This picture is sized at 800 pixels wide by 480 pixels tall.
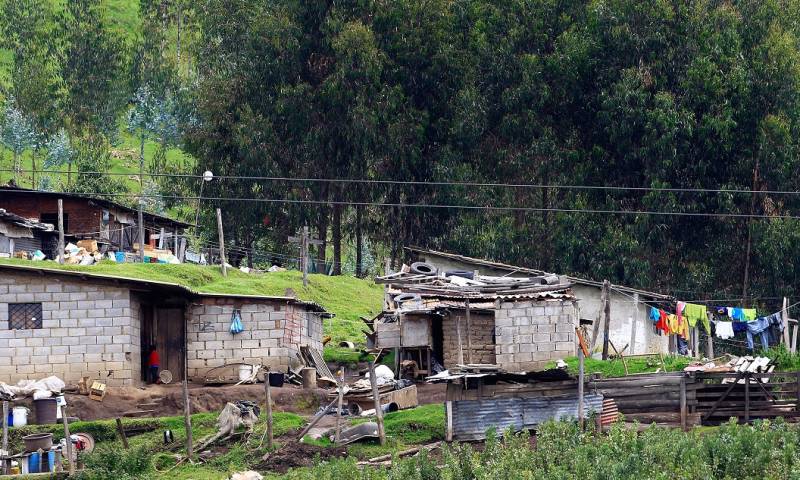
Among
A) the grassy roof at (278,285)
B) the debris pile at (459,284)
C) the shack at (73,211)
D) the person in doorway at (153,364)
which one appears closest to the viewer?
the person in doorway at (153,364)

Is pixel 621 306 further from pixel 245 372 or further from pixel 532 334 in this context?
pixel 245 372

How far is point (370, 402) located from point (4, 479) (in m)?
9.47

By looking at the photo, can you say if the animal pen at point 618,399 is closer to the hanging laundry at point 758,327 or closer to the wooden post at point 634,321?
the wooden post at point 634,321

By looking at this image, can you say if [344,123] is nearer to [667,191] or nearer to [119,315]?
[667,191]

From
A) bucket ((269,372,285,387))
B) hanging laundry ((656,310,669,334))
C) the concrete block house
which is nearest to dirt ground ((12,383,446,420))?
bucket ((269,372,285,387))

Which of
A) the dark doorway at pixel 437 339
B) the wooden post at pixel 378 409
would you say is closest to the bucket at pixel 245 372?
the dark doorway at pixel 437 339

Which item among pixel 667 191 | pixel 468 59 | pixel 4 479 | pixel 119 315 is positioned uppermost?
pixel 468 59

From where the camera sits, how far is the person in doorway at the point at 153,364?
38.0 m

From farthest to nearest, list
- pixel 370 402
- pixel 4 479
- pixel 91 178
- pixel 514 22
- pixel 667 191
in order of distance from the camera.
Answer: pixel 91 178, pixel 514 22, pixel 667 191, pixel 370 402, pixel 4 479

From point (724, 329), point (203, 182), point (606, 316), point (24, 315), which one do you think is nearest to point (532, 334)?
point (606, 316)

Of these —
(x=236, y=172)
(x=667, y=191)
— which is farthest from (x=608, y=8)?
(x=236, y=172)

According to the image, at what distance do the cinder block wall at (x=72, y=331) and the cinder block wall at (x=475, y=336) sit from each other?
8604 mm

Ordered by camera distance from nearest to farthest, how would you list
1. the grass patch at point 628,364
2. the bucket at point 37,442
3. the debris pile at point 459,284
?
the bucket at point 37,442 → the grass patch at point 628,364 → the debris pile at point 459,284

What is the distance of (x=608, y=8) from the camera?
2283 inches
